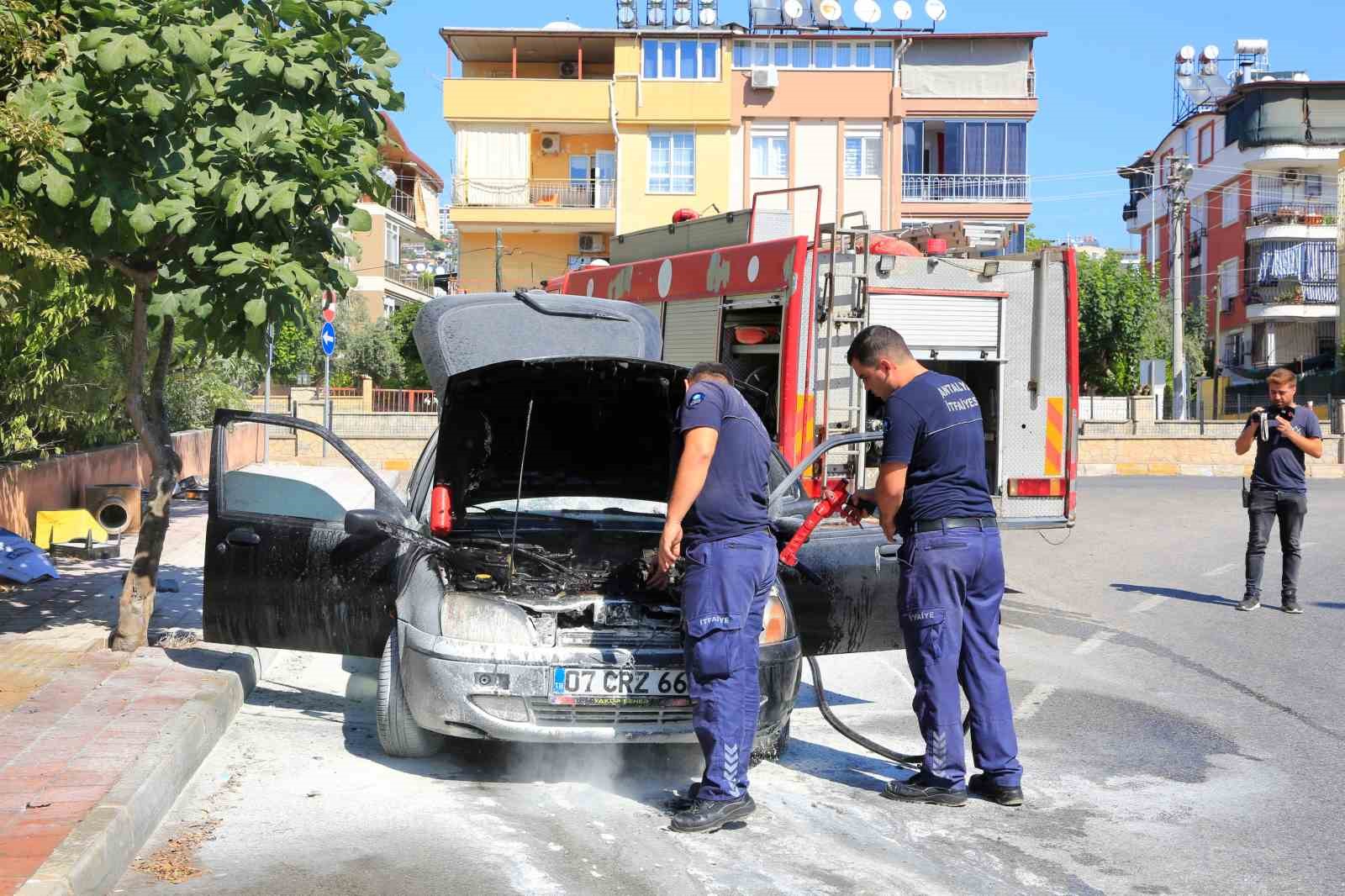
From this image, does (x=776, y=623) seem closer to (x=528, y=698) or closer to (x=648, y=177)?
(x=528, y=698)

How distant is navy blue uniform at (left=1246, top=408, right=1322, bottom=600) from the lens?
37.0ft

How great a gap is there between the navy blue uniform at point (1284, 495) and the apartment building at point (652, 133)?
3217 centimetres

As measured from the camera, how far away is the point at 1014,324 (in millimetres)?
11766

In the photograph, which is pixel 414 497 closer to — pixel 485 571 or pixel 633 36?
pixel 485 571

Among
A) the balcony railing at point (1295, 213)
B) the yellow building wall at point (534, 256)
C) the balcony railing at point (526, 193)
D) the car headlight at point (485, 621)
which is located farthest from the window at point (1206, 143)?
the car headlight at point (485, 621)

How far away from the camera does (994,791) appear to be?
5719mm

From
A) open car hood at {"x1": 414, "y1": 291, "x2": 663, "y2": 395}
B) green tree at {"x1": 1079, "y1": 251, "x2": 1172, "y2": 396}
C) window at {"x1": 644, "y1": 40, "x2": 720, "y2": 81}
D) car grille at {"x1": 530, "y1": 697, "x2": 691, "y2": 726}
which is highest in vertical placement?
window at {"x1": 644, "y1": 40, "x2": 720, "y2": 81}

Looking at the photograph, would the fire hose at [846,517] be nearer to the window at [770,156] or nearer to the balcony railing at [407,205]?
the window at [770,156]

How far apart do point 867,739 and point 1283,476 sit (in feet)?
21.1

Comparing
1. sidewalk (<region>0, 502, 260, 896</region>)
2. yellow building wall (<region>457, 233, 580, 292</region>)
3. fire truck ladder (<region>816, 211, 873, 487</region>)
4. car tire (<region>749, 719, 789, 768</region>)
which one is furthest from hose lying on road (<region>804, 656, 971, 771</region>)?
yellow building wall (<region>457, 233, 580, 292</region>)

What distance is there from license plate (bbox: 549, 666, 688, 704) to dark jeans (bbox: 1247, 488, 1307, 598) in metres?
7.23

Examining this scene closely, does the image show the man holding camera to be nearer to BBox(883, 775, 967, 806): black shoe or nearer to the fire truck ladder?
the fire truck ladder

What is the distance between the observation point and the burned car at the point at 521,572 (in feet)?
18.9

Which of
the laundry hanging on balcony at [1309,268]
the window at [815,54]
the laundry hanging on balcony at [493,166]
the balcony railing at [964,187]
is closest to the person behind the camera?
the laundry hanging on balcony at [493,166]
